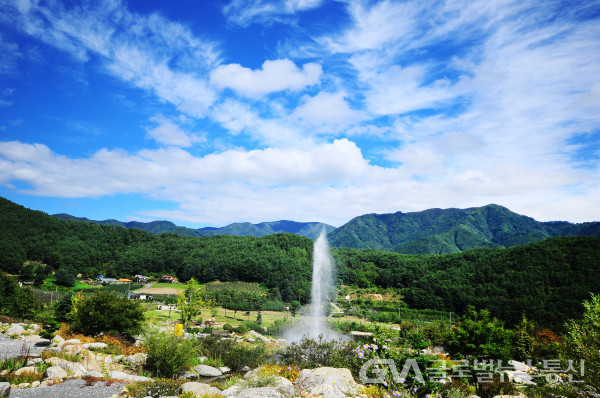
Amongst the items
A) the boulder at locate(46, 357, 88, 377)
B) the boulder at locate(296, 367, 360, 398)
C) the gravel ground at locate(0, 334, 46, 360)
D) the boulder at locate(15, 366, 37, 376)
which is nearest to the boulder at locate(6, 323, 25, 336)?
the gravel ground at locate(0, 334, 46, 360)

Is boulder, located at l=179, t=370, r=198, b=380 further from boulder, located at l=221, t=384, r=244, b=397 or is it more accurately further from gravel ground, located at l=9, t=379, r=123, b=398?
boulder, located at l=221, t=384, r=244, b=397

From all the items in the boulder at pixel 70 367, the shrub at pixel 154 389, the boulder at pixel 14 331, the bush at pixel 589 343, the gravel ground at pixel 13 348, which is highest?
the bush at pixel 589 343

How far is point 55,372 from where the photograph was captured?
9078mm

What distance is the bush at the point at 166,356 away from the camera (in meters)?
11.5

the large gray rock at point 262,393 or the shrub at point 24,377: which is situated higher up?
the large gray rock at point 262,393

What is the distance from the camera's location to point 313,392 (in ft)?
27.3

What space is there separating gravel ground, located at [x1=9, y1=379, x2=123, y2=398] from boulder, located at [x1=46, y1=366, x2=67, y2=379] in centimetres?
43

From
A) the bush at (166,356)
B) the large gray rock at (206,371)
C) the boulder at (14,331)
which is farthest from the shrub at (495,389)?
the boulder at (14,331)

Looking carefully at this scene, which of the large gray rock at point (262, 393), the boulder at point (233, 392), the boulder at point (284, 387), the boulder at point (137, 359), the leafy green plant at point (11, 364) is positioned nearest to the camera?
the large gray rock at point (262, 393)

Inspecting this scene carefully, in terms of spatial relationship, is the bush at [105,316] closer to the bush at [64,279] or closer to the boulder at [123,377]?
the boulder at [123,377]

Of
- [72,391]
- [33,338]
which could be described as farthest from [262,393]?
[33,338]

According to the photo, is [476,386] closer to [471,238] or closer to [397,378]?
[397,378]

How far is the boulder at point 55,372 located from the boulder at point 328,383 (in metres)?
6.90

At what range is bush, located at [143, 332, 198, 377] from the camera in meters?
11.5
